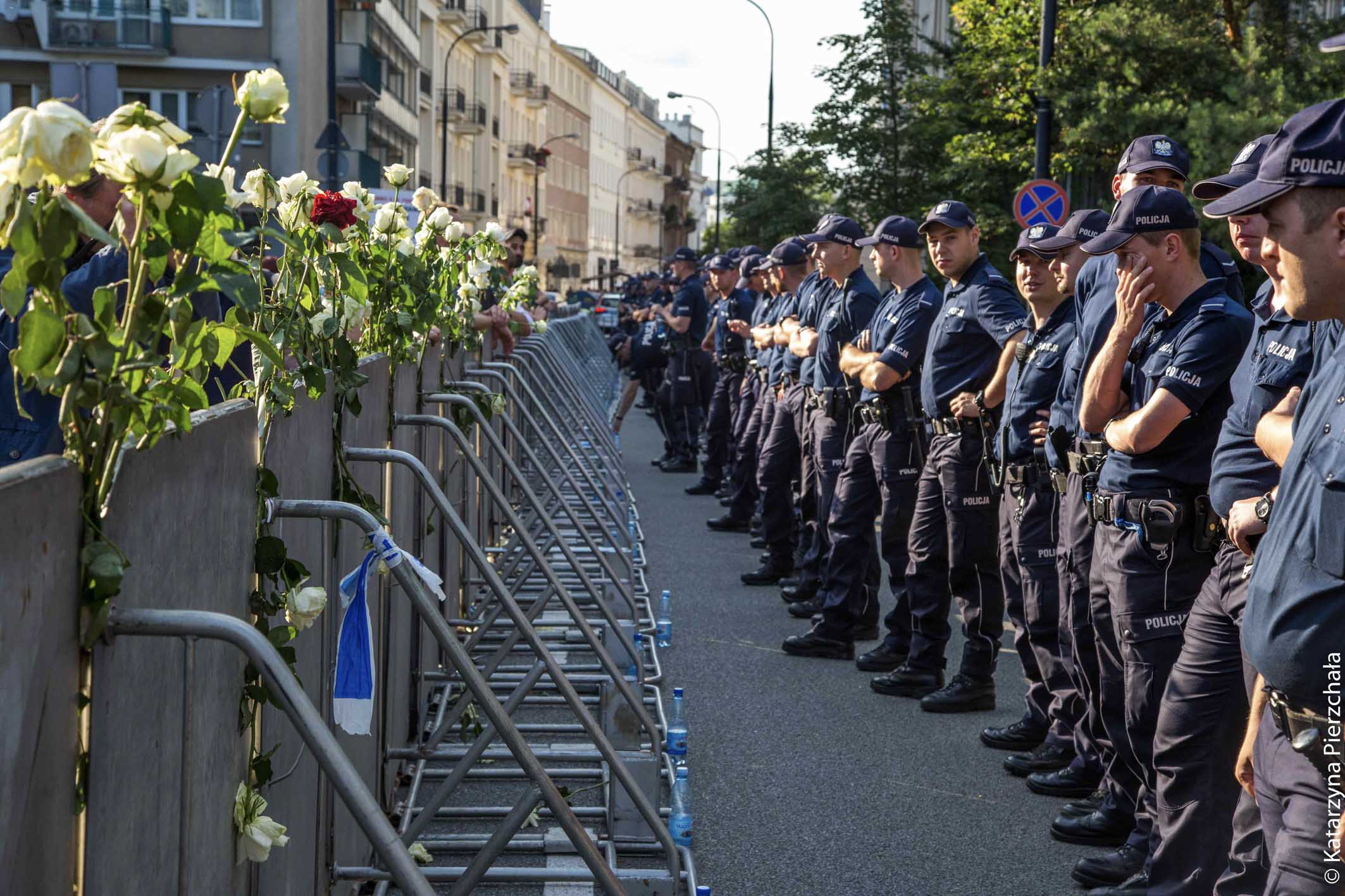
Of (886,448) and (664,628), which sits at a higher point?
(886,448)

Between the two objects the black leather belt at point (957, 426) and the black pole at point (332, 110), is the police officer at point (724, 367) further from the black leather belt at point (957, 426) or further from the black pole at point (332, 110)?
the black leather belt at point (957, 426)

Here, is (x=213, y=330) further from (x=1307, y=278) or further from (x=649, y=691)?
(x=649, y=691)

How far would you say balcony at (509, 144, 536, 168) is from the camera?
8631 centimetres

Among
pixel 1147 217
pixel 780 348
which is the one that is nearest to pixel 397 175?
pixel 1147 217

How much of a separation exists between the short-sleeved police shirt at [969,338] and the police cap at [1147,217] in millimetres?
2296

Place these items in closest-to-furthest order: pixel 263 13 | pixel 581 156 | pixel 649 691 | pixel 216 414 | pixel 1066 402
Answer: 1. pixel 216 414
2. pixel 1066 402
3. pixel 649 691
4. pixel 263 13
5. pixel 581 156

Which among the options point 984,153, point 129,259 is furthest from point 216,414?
point 984,153

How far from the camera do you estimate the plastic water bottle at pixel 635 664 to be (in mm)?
5957

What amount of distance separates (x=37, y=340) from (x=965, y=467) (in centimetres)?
539

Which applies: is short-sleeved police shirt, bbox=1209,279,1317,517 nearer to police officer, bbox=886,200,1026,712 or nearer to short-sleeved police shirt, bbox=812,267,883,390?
police officer, bbox=886,200,1026,712

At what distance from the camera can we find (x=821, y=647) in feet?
27.9

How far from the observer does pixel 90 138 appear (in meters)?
2.08

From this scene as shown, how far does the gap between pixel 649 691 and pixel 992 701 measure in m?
1.60

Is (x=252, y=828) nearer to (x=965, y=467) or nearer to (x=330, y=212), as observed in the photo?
(x=330, y=212)
